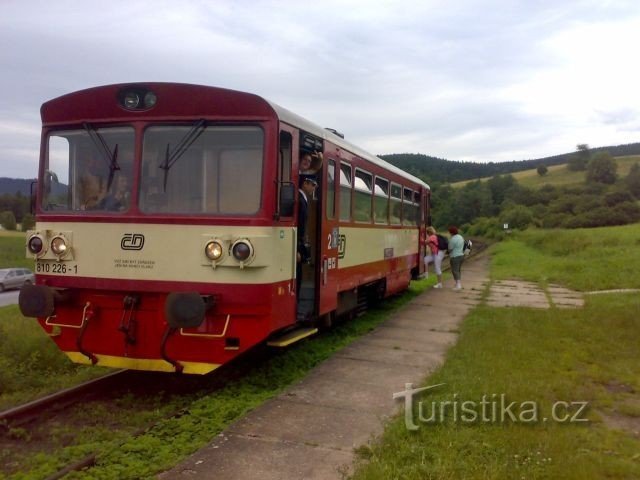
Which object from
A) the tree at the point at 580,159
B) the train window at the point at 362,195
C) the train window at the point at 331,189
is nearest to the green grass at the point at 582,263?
the train window at the point at 362,195

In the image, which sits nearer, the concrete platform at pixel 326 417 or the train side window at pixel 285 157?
the concrete platform at pixel 326 417

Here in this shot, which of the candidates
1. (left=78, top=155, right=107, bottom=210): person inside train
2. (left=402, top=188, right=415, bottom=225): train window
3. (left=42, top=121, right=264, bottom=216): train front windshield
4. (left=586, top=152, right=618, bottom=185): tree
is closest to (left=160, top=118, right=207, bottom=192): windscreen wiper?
(left=42, top=121, right=264, bottom=216): train front windshield

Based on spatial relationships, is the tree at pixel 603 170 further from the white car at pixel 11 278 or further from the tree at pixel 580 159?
the white car at pixel 11 278

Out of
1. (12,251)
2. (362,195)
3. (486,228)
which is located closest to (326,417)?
(362,195)

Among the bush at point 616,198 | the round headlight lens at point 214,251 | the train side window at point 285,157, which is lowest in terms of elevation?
the round headlight lens at point 214,251

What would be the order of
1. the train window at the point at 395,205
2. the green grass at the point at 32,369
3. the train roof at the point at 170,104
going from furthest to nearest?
the train window at the point at 395,205
the green grass at the point at 32,369
the train roof at the point at 170,104

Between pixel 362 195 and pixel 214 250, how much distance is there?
14.3 ft

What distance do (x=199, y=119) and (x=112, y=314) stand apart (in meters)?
2.12

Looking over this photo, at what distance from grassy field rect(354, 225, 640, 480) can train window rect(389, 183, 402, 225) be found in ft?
7.91

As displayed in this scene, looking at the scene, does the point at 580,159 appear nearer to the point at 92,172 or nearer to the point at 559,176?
the point at 559,176

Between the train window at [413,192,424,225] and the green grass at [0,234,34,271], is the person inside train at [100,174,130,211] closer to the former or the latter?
the train window at [413,192,424,225]

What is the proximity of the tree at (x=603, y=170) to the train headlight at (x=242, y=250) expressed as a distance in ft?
240

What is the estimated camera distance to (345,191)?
29.2 ft

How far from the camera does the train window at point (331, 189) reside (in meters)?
8.07
